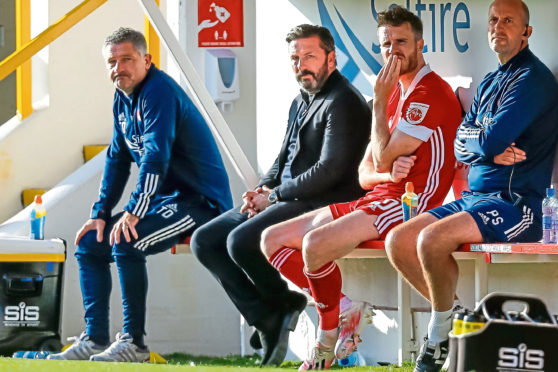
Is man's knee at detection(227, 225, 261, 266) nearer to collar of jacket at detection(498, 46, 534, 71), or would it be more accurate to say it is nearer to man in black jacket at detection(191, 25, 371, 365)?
man in black jacket at detection(191, 25, 371, 365)

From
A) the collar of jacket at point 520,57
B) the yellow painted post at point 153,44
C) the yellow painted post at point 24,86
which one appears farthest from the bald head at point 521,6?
the yellow painted post at point 24,86

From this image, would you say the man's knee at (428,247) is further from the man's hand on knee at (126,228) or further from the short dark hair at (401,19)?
the man's hand on knee at (126,228)

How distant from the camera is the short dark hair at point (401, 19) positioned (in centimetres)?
702

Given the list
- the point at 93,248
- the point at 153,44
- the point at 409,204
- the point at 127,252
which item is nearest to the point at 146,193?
the point at 127,252

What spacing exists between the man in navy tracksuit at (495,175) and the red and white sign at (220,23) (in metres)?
2.74

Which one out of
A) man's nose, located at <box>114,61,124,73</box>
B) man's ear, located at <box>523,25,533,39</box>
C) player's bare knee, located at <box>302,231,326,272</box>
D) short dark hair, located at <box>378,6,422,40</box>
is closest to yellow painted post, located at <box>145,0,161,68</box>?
man's nose, located at <box>114,61,124,73</box>

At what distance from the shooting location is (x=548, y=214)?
20.9 feet

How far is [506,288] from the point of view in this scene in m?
7.03

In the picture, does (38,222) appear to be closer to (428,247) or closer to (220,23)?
(220,23)

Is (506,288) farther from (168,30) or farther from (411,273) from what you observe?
(168,30)

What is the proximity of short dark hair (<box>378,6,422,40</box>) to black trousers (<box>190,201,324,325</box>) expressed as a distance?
1017mm

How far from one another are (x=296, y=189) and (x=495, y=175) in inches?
47.8

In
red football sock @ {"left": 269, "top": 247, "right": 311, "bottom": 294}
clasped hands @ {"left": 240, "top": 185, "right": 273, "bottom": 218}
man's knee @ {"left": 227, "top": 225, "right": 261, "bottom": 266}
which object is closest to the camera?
red football sock @ {"left": 269, "top": 247, "right": 311, "bottom": 294}

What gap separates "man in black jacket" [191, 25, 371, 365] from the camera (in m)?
7.18
